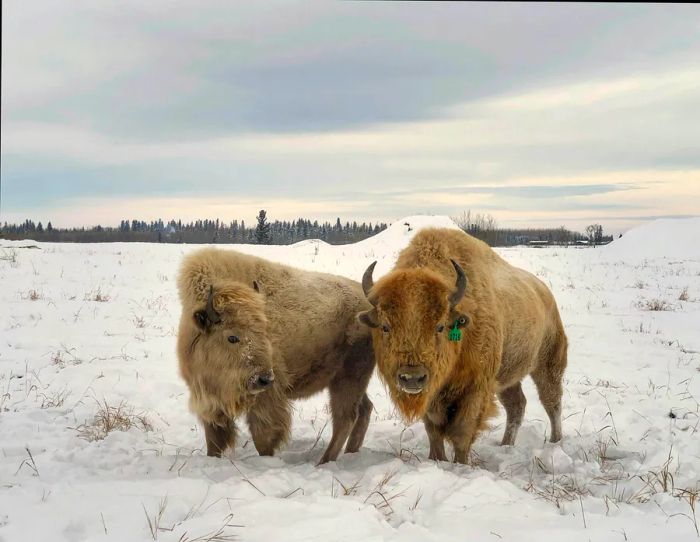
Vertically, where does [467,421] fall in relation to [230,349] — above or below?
below

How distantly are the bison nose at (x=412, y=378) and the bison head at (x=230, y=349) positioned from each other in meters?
Result: 1.23

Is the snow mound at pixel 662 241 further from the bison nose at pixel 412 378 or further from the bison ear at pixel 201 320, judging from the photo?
the bison ear at pixel 201 320

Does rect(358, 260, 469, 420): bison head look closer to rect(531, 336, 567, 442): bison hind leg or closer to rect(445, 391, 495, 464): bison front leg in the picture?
rect(445, 391, 495, 464): bison front leg

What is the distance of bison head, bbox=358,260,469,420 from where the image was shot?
16.7 feet

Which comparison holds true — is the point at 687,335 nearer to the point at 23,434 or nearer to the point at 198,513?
the point at 198,513

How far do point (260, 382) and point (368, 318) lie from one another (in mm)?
1241

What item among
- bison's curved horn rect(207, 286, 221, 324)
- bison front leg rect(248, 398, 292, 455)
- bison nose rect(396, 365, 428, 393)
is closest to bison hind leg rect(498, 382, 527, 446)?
bison nose rect(396, 365, 428, 393)

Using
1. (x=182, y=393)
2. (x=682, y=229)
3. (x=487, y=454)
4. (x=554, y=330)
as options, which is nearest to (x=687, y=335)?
(x=554, y=330)

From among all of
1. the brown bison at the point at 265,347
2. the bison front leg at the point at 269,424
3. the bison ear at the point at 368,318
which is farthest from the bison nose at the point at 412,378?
the bison front leg at the point at 269,424

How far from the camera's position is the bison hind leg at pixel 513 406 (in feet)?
23.0

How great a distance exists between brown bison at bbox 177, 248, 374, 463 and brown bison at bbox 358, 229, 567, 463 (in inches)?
24.0

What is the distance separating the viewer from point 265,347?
17.0 ft

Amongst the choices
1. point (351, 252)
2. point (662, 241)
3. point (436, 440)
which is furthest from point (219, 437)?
point (662, 241)

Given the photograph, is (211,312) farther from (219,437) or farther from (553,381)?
(553,381)
